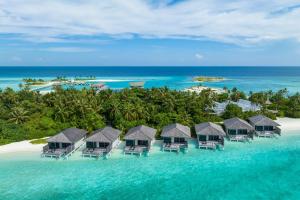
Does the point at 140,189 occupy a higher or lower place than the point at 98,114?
lower

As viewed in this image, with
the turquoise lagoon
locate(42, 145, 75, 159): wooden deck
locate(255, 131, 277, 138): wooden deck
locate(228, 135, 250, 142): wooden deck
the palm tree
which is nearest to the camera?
the turquoise lagoon

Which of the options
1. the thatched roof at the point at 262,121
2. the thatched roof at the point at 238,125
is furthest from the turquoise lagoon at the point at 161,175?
the thatched roof at the point at 262,121

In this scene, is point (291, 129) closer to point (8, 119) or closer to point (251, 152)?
point (251, 152)

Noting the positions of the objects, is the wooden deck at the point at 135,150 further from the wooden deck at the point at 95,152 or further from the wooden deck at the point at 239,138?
the wooden deck at the point at 239,138

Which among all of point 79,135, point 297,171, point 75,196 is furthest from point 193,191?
point 79,135

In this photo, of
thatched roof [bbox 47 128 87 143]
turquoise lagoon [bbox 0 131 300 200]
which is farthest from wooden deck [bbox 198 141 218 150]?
thatched roof [bbox 47 128 87 143]

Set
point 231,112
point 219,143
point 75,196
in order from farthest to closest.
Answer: point 231,112 < point 219,143 < point 75,196

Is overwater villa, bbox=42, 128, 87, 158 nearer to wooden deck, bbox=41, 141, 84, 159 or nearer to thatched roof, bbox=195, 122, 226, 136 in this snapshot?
wooden deck, bbox=41, 141, 84, 159
